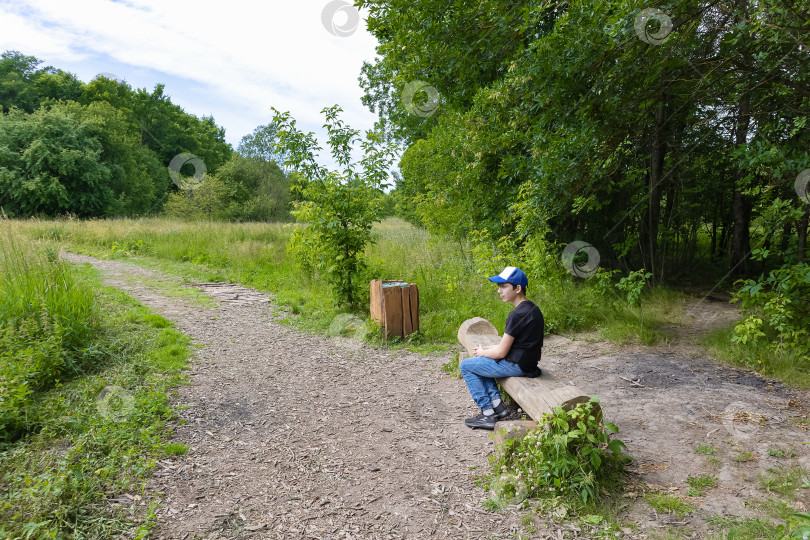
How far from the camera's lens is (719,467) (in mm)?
3295

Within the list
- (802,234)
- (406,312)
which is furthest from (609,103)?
(406,312)

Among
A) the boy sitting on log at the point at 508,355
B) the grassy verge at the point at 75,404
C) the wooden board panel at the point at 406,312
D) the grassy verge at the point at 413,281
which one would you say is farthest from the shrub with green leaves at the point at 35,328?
the wooden board panel at the point at 406,312

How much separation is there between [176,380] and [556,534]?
12.8 feet

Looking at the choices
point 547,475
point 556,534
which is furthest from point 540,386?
point 556,534

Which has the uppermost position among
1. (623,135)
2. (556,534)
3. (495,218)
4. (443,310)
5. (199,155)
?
(199,155)

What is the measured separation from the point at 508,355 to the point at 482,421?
668 millimetres

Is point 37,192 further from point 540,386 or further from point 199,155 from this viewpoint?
point 540,386

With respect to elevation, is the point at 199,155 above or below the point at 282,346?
above

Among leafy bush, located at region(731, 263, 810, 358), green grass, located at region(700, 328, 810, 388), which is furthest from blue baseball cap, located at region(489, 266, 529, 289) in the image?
green grass, located at region(700, 328, 810, 388)

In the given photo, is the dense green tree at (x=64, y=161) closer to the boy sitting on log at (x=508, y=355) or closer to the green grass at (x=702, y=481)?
the boy sitting on log at (x=508, y=355)

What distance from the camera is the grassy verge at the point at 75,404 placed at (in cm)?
270

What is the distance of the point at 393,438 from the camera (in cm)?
397

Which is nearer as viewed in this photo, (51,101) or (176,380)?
(176,380)

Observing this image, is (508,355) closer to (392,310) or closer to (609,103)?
(392,310)
